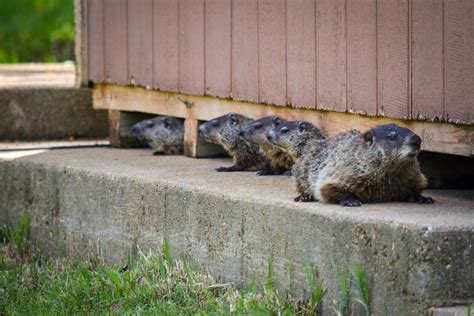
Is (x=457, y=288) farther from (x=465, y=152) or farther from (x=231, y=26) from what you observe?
(x=231, y=26)

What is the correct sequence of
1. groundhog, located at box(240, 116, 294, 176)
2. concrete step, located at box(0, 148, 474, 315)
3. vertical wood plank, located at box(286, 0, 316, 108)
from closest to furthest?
concrete step, located at box(0, 148, 474, 315), vertical wood plank, located at box(286, 0, 316, 108), groundhog, located at box(240, 116, 294, 176)

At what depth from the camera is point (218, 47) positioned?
8.35 meters

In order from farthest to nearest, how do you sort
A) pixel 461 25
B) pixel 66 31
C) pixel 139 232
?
pixel 66 31 → pixel 139 232 → pixel 461 25

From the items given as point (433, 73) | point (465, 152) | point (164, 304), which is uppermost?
point (433, 73)

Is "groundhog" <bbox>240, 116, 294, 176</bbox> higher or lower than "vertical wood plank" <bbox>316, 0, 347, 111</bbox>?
lower

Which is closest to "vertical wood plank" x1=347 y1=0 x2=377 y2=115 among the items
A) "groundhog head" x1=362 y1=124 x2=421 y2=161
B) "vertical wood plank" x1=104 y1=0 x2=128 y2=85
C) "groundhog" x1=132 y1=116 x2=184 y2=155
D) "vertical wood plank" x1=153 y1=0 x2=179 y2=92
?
"groundhog head" x1=362 y1=124 x2=421 y2=161

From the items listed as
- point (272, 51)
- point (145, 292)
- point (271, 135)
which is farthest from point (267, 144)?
point (145, 292)

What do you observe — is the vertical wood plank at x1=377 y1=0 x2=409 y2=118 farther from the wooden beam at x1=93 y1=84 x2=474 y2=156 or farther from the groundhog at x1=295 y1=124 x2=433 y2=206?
the groundhog at x1=295 y1=124 x2=433 y2=206

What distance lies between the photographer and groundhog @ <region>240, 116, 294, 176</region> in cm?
790

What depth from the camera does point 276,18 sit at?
25.3 feet

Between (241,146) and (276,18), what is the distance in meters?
1.14

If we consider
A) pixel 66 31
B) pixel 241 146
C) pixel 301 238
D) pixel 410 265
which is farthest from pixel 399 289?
pixel 66 31

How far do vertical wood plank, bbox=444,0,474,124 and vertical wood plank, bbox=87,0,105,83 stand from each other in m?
4.31

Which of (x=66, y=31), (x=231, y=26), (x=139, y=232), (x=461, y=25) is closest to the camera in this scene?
(x=461, y=25)
